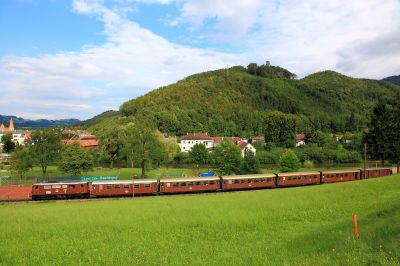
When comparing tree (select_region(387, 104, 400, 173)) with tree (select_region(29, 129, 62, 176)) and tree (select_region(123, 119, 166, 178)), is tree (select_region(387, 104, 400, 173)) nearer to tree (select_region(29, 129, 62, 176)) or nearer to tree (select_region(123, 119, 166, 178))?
tree (select_region(123, 119, 166, 178))

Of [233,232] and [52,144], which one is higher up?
[52,144]

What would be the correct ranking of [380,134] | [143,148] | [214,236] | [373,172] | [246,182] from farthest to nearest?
[380,134] < [143,148] < [373,172] < [246,182] < [214,236]

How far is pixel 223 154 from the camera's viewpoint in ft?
197

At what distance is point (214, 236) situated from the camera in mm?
16422

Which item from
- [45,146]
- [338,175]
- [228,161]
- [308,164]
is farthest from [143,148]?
[308,164]

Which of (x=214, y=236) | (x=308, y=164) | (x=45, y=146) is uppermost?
(x=45, y=146)

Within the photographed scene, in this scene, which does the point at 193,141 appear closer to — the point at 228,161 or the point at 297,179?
the point at 228,161

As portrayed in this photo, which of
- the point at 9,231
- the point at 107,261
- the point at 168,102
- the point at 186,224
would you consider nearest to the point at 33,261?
the point at 107,261

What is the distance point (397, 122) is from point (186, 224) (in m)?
54.7

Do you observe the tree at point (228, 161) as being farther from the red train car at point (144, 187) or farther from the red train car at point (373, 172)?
the red train car at point (144, 187)

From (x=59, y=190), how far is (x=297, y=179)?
30.2 meters

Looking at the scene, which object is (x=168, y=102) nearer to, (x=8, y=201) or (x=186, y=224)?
(x=8, y=201)

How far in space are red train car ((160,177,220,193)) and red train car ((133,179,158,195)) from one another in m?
0.93

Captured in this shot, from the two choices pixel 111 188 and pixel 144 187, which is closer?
pixel 111 188
